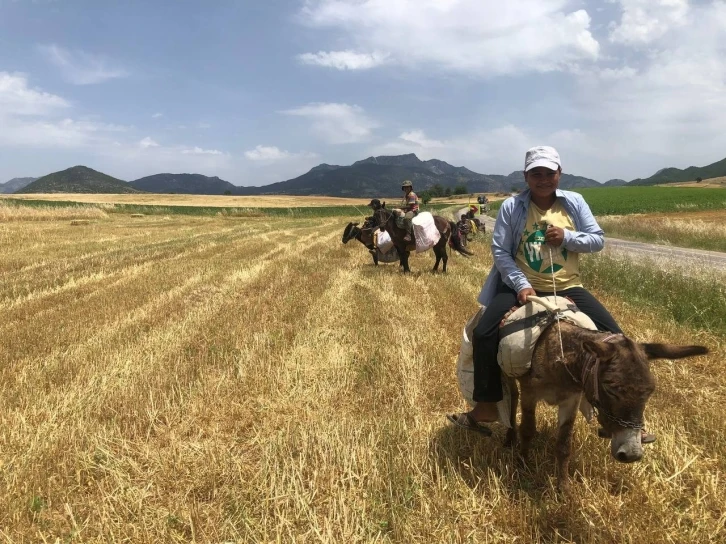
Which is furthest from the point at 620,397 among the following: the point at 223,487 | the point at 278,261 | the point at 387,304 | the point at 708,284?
the point at 278,261

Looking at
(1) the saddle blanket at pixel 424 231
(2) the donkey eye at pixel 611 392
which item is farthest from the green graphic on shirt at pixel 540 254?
(1) the saddle blanket at pixel 424 231

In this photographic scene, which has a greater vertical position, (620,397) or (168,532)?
(620,397)

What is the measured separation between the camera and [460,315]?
7.48 meters

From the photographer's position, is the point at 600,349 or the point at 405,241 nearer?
the point at 600,349

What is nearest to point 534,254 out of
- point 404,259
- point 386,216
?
point 404,259

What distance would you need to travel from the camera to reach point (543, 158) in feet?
10.5

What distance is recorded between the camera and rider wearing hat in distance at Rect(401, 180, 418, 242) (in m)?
11.8

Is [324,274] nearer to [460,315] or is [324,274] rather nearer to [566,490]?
[460,315]

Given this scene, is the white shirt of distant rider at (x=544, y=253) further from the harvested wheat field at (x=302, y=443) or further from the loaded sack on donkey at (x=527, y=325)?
the harvested wheat field at (x=302, y=443)

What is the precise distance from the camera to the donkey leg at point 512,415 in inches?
133

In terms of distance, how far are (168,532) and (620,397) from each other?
9.02ft

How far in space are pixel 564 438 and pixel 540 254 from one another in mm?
1335

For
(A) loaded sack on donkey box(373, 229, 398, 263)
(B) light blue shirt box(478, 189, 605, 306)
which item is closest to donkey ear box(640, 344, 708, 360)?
(B) light blue shirt box(478, 189, 605, 306)

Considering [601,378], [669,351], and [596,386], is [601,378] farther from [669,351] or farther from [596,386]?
[669,351]
